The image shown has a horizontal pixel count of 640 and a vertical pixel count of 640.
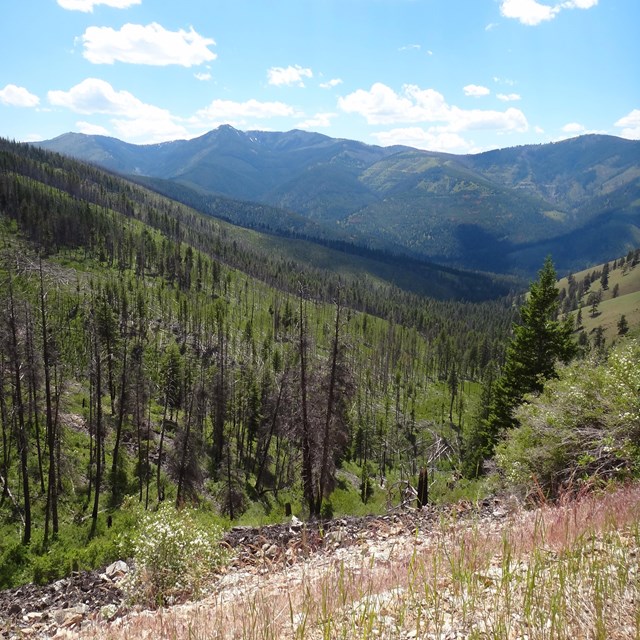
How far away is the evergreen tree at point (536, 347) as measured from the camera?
2591 cm

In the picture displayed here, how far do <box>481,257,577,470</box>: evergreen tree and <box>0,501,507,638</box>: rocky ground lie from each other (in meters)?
14.1

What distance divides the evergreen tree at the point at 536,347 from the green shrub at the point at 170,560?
2023 centimetres

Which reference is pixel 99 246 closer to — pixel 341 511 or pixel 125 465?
pixel 125 465

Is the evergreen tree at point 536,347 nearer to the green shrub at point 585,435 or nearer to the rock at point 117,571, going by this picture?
the green shrub at point 585,435

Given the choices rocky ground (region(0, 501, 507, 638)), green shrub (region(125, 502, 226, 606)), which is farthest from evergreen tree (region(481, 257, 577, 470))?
green shrub (region(125, 502, 226, 606))

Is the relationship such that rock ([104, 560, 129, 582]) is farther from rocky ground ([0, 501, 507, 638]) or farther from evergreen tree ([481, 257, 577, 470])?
evergreen tree ([481, 257, 577, 470])

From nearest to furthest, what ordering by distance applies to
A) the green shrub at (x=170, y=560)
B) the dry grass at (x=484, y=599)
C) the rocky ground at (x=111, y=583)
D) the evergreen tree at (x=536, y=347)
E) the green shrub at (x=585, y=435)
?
1. the dry grass at (x=484, y=599)
2. the rocky ground at (x=111, y=583)
3. the green shrub at (x=170, y=560)
4. the green shrub at (x=585, y=435)
5. the evergreen tree at (x=536, y=347)

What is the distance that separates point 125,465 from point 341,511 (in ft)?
80.8

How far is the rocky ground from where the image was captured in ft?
31.7

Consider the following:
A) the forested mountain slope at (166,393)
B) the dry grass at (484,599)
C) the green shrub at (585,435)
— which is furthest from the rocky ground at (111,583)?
the forested mountain slope at (166,393)

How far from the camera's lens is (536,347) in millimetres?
26484

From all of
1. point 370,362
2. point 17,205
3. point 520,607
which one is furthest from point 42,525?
point 17,205

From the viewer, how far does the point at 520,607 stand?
420cm

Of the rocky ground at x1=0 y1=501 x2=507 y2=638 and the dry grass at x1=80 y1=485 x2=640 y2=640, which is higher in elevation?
the dry grass at x1=80 y1=485 x2=640 y2=640
